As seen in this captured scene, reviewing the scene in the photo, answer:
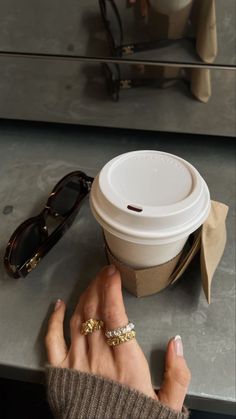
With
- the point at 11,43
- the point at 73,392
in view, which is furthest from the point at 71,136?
the point at 73,392

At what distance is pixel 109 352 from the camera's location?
1.08ft

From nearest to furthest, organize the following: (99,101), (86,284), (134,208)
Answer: (134,208)
(86,284)
(99,101)

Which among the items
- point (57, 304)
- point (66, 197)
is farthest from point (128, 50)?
point (57, 304)

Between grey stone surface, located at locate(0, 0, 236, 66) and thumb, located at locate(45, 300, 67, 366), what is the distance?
12.1 inches

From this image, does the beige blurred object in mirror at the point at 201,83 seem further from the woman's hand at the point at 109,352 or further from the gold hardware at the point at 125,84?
the woman's hand at the point at 109,352

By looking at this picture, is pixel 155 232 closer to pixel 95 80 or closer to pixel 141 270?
pixel 141 270

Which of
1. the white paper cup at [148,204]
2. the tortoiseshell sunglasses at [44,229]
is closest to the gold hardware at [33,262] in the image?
the tortoiseshell sunglasses at [44,229]

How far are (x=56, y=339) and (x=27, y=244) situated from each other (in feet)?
0.36

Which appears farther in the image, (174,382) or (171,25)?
(171,25)

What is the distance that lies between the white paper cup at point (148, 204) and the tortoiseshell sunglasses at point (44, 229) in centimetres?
11

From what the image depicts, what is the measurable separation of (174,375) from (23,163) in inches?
14.1

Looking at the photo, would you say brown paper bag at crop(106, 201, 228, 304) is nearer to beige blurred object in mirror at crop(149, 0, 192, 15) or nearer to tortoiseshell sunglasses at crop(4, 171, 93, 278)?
tortoiseshell sunglasses at crop(4, 171, 93, 278)

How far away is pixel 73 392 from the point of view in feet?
1.04

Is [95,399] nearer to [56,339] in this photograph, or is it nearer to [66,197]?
[56,339]
